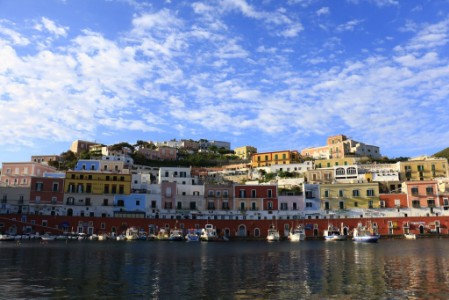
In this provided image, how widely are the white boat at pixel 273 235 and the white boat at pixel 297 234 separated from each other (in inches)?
81.0

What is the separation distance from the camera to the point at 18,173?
74.9 meters

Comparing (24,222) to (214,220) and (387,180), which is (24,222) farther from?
(387,180)

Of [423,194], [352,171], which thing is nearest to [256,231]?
[352,171]

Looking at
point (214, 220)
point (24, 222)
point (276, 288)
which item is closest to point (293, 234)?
point (214, 220)

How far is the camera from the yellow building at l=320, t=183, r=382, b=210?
71438mm

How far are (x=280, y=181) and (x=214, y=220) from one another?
59.7 ft

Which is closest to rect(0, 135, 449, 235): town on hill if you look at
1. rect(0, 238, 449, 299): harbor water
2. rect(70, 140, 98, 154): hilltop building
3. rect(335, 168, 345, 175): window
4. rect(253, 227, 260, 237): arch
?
rect(335, 168, 345, 175): window

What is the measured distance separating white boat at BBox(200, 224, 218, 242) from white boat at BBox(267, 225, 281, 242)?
8.62 metres

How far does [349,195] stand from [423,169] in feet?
59.0

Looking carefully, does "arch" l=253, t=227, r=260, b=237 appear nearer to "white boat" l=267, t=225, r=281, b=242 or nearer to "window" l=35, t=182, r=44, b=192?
"white boat" l=267, t=225, r=281, b=242

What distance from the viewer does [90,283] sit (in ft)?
71.3

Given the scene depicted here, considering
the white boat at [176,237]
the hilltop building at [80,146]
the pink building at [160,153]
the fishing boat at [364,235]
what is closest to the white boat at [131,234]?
the white boat at [176,237]

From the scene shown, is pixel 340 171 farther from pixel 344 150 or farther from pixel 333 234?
pixel 344 150

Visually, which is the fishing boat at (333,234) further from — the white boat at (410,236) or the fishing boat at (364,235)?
A: the white boat at (410,236)
